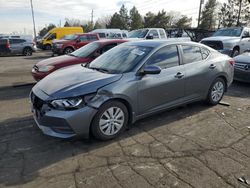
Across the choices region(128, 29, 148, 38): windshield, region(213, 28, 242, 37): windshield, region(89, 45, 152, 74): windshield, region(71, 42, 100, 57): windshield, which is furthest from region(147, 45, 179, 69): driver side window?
region(128, 29, 148, 38): windshield

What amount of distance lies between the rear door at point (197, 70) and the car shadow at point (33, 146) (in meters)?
0.60

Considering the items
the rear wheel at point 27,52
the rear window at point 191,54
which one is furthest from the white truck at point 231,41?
the rear wheel at point 27,52

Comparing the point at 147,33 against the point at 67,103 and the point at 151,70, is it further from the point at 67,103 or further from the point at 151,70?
the point at 67,103

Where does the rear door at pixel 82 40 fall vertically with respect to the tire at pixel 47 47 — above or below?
above

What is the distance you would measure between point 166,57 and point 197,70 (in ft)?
2.76

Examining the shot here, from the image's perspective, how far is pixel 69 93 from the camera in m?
3.68

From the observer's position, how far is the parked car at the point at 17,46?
2038 cm

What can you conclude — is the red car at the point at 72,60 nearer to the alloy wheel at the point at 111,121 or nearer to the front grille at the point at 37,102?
the front grille at the point at 37,102

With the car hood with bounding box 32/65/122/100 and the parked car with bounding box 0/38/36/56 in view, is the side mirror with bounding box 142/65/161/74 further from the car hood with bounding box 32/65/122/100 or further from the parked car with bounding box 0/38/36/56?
the parked car with bounding box 0/38/36/56

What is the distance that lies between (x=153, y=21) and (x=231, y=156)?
56934 millimetres

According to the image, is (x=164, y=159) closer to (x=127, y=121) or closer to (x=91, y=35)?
(x=127, y=121)

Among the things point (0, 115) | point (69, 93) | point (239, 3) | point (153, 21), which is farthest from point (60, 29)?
point (153, 21)

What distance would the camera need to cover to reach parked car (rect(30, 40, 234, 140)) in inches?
145

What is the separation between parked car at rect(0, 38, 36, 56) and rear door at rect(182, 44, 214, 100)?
18857 millimetres
